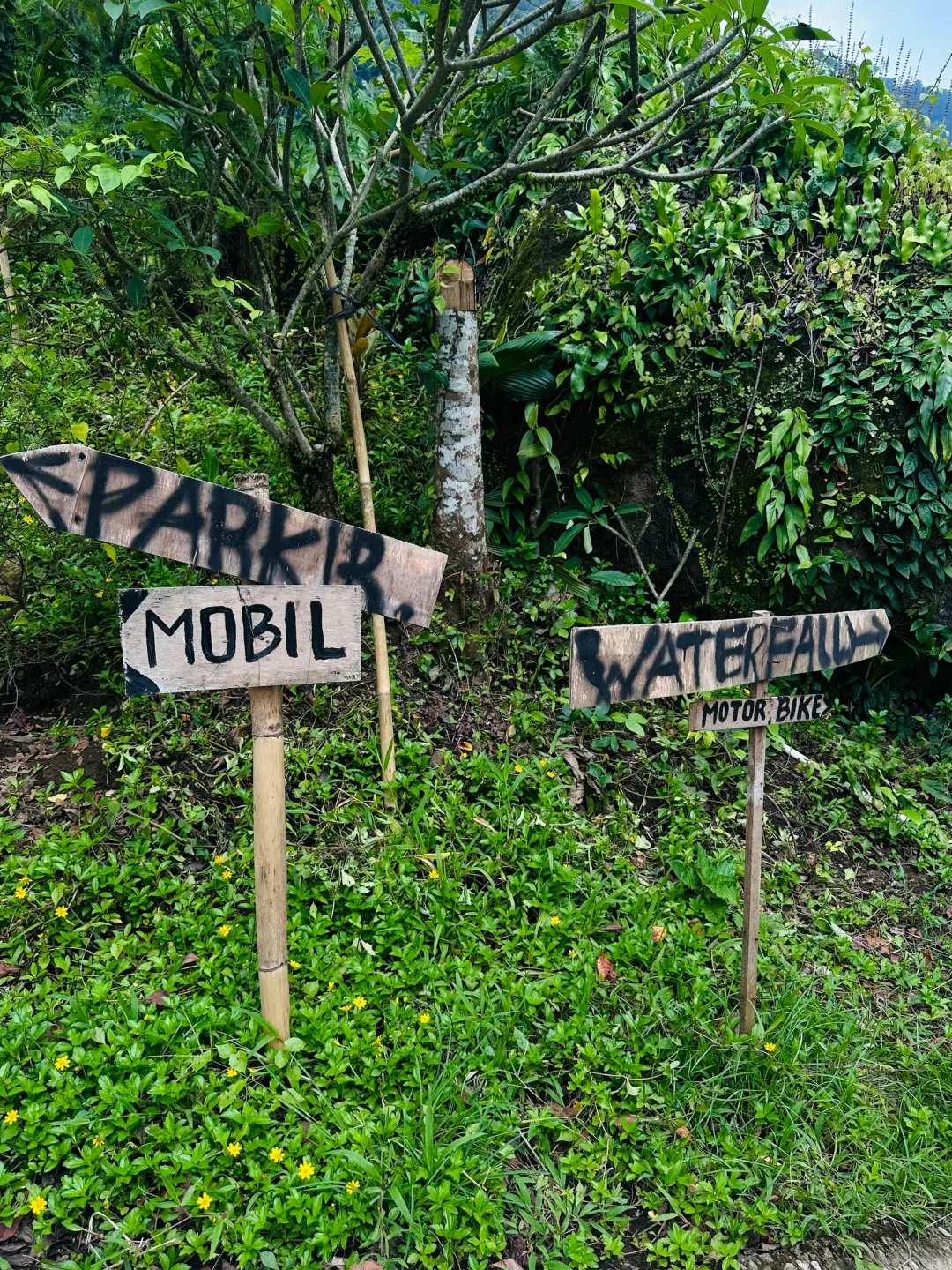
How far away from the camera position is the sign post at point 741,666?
1.89 m

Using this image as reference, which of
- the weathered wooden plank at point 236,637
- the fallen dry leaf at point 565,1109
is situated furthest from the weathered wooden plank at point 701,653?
the fallen dry leaf at point 565,1109

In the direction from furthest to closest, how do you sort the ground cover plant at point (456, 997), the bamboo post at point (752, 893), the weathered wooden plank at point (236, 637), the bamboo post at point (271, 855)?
the bamboo post at point (752, 893) → the bamboo post at point (271, 855) → the ground cover plant at point (456, 997) → the weathered wooden plank at point (236, 637)

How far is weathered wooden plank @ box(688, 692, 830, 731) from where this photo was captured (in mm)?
2127

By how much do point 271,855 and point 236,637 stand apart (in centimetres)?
56

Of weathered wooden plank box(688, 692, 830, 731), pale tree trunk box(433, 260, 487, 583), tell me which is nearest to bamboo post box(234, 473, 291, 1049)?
weathered wooden plank box(688, 692, 830, 731)

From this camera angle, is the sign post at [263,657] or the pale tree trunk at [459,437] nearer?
the sign post at [263,657]

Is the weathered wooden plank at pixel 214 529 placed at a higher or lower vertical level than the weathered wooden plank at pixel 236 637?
higher

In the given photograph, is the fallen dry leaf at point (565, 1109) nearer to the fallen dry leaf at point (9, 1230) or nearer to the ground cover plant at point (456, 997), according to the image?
the ground cover plant at point (456, 997)

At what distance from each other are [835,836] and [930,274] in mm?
2800

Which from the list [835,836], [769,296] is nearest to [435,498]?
[769,296]

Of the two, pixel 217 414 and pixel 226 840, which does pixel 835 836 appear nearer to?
pixel 226 840

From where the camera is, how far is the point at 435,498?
3572mm

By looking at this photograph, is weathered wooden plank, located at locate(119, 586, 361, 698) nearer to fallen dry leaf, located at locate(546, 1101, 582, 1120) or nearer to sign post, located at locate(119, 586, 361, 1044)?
sign post, located at locate(119, 586, 361, 1044)

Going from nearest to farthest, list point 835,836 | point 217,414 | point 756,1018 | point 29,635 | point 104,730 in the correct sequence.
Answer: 1. point 756,1018
2. point 104,730
3. point 29,635
4. point 835,836
5. point 217,414
